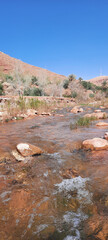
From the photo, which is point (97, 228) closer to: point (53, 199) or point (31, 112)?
point (53, 199)

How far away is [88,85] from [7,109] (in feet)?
104

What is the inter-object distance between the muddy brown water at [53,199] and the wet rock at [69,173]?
0.11ft

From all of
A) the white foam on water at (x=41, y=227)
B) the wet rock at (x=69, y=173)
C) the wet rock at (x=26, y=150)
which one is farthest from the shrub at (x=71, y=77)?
the white foam on water at (x=41, y=227)

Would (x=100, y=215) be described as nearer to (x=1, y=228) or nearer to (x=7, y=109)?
(x=1, y=228)

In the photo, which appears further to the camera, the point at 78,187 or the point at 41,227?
the point at 78,187

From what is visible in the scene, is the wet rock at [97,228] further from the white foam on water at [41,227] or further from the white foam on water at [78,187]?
the white foam on water at [41,227]

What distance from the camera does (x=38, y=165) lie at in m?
2.18

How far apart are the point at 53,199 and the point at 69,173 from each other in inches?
21.9

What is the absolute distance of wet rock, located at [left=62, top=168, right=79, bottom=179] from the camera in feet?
6.19

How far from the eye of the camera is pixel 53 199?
4.73 ft

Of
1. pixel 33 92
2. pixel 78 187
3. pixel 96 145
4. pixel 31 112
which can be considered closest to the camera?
pixel 78 187

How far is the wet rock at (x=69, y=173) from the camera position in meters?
1.89

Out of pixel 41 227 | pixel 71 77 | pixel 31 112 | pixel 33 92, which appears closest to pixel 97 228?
pixel 41 227

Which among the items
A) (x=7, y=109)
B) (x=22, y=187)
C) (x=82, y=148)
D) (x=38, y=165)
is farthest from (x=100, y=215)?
(x=7, y=109)
